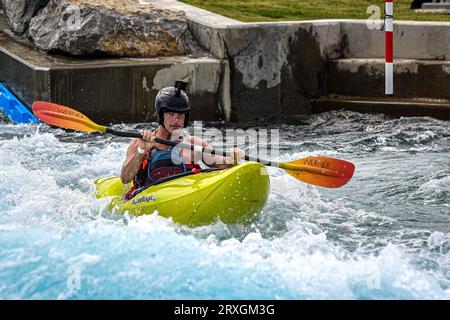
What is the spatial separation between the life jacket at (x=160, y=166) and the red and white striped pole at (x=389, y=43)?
4015mm

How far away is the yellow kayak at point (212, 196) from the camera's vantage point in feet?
19.8

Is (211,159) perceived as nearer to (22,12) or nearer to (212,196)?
(212,196)

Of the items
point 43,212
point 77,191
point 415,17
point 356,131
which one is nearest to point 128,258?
point 43,212

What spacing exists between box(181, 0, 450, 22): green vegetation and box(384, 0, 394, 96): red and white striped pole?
5.71ft

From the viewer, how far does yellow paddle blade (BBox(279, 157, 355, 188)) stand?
6.55 metres

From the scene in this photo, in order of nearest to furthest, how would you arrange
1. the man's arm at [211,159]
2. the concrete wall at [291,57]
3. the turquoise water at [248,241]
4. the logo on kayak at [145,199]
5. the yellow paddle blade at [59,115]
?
1. the turquoise water at [248,241]
2. the logo on kayak at [145,199]
3. the man's arm at [211,159]
4. the yellow paddle blade at [59,115]
5. the concrete wall at [291,57]

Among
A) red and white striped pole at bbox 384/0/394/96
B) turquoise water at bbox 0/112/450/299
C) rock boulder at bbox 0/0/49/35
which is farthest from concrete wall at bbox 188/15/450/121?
rock boulder at bbox 0/0/49/35

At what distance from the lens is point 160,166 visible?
21.4ft

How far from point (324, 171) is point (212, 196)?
937 mm

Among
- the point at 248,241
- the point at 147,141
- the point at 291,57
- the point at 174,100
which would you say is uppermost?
the point at 291,57

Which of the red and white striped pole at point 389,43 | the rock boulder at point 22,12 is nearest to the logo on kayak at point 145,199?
the red and white striped pole at point 389,43

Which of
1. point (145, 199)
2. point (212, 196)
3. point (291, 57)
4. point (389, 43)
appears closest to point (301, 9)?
point (291, 57)

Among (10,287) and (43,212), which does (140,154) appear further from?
(10,287)

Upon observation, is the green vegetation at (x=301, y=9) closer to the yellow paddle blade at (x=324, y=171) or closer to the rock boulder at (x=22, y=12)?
the rock boulder at (x=22, y=12)
